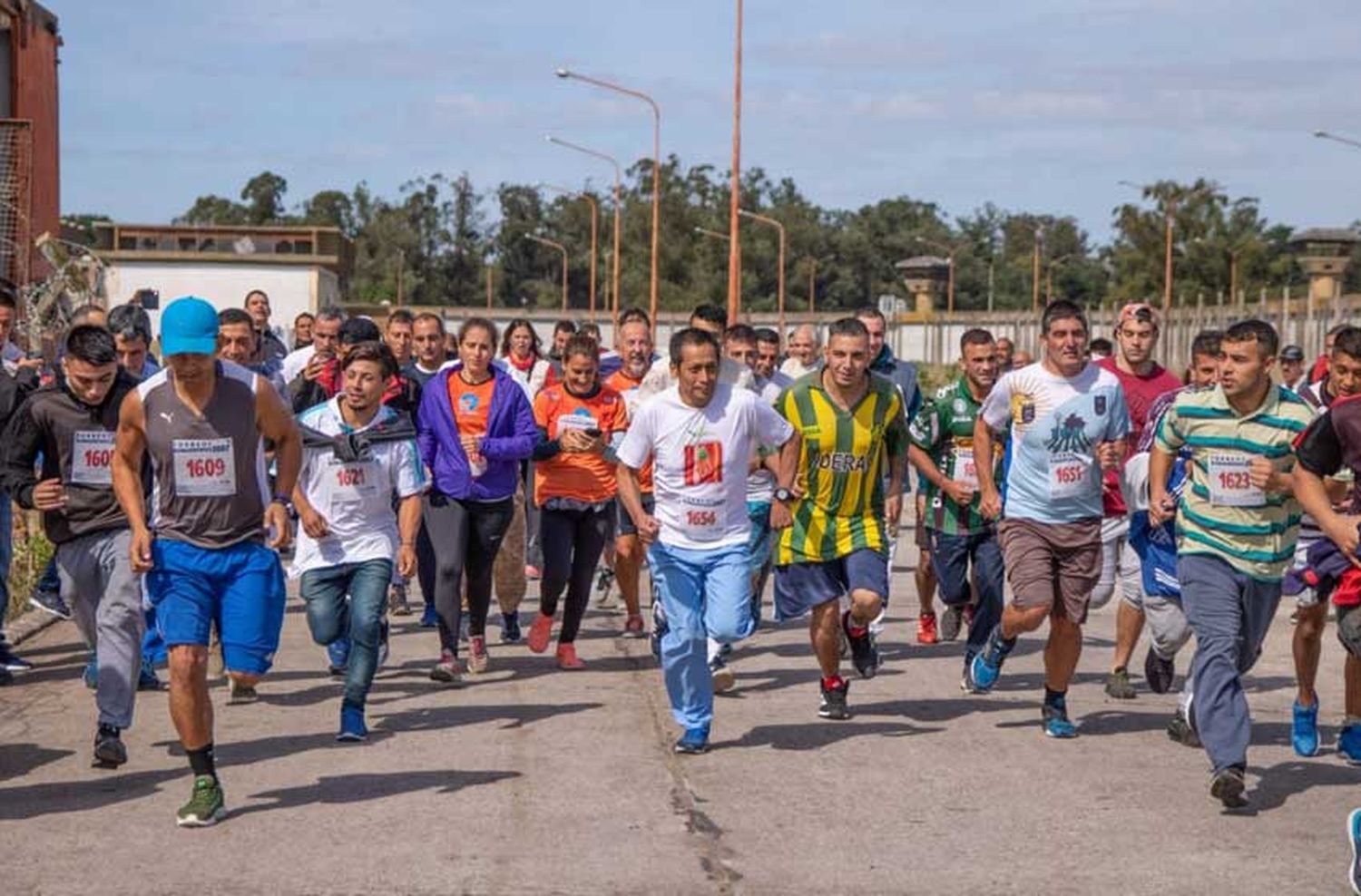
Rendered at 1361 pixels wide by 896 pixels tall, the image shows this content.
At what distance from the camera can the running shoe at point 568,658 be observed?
39.2 feet

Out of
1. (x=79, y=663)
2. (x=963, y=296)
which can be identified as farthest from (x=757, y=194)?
(x=79, y=663)

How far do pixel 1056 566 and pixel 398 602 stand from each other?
6145 millimetres

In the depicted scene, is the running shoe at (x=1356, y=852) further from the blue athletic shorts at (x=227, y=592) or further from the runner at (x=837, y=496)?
the blue athletic shorts at (x=227, y=592)

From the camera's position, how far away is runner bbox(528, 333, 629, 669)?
39.4 feet

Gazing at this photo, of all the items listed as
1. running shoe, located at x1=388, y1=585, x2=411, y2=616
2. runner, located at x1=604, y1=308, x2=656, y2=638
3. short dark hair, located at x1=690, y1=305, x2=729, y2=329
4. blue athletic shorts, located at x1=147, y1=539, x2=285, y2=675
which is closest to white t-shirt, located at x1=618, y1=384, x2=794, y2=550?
blue athletic shorts, located at x1=147, y1=539, x2=285, y2=675

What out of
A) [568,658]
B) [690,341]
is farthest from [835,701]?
[568,658]

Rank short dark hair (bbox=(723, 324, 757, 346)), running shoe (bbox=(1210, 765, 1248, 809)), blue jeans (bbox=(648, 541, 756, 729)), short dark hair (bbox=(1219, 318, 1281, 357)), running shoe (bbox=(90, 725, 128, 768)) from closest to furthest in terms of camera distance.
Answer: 1. running shoe (bbox=(1210, 765, 1248, 809))
2. short dark hair (bbox=(1219, 318, 1281, 357))
3. running shoe (bbox=(90, 725, 128, 768))
4. blue jeans (bbox=(648, 541, 756, 729))
5. short dark hair (bbox=(723, 324, 757, 346))

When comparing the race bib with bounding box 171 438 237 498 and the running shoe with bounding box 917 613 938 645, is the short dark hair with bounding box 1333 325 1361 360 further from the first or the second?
the running shoe with bounding box 917 613 938 645

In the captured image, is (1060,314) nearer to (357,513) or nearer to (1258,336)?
(1258,336)

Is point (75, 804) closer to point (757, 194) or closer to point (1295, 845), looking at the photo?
point (1295, 845)

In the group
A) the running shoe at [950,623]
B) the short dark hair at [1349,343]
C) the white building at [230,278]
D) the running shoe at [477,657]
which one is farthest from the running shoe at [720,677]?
the white building at [230,278]

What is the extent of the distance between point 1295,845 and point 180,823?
3917mm

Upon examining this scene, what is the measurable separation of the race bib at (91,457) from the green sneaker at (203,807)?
2186 mm

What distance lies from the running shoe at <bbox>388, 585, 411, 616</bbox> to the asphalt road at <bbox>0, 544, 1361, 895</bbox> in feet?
9.84
